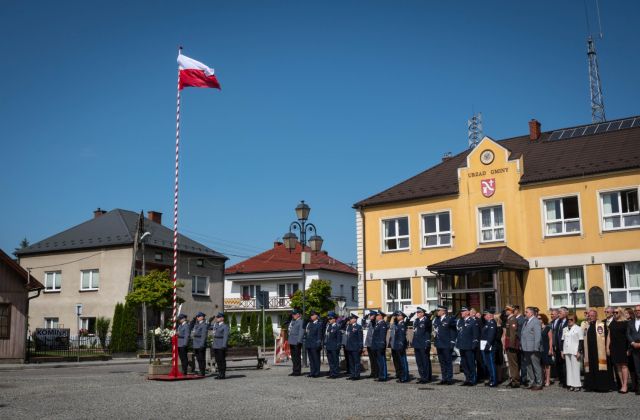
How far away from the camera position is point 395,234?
33625 mm

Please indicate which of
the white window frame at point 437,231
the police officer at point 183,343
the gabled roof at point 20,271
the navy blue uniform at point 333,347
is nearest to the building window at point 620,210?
the white window frame at point 437,231

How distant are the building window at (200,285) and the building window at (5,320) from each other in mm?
20437

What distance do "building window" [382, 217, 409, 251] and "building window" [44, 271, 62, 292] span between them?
2440 cm

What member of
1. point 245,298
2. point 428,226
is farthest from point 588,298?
point 245,298

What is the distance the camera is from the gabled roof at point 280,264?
197 feet

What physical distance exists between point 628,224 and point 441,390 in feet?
51.5

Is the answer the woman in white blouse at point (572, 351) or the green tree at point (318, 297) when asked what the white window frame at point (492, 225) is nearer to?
the woman in white blouse at point (572, 351)

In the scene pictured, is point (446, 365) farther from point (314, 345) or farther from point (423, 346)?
point (314, 345)

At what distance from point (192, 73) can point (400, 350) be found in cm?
1011

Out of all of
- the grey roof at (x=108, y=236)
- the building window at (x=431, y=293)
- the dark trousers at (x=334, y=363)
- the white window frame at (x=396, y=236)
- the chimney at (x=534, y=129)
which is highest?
the chimney at (x=534, y=129)

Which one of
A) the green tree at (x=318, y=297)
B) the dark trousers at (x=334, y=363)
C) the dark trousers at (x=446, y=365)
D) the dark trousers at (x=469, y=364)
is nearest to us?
the dark trousers at (x=469, y=364)

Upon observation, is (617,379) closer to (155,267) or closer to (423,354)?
(423,354)

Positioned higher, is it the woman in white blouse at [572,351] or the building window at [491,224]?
the building window at [491,224]

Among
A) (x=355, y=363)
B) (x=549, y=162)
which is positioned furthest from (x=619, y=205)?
(x=355, y=363)
